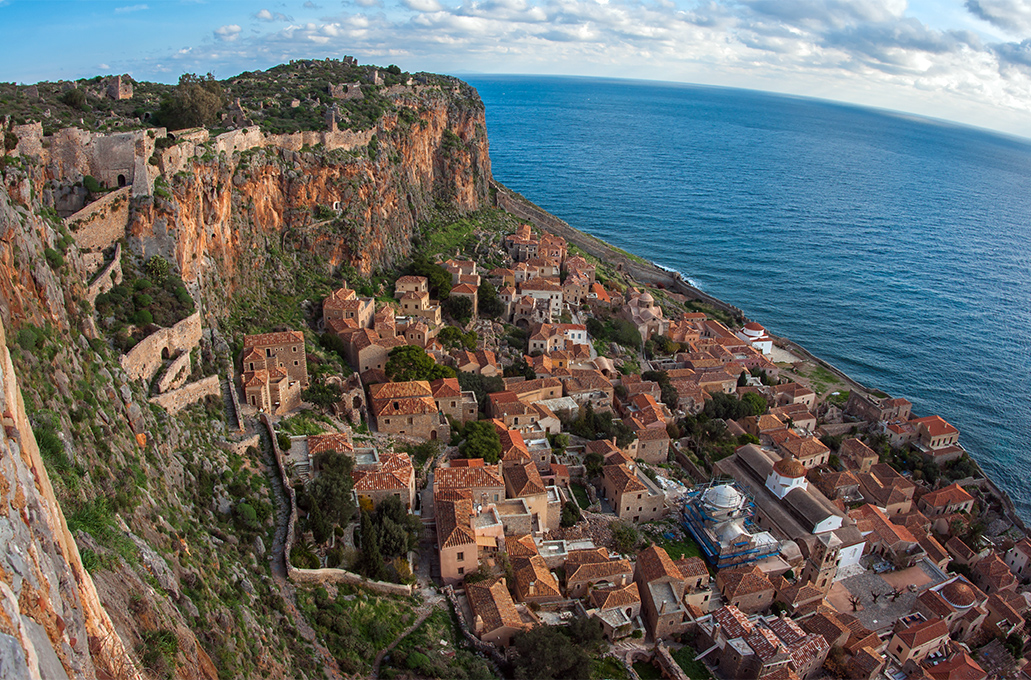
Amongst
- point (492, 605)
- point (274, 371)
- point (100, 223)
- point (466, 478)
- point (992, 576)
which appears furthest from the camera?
point (992, 576)

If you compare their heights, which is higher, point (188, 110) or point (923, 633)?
point (188, 110)

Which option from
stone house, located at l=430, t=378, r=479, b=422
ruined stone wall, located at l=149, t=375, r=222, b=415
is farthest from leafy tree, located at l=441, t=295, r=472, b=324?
ruined stone wall, located at l=149, t=375, r=222, b=415

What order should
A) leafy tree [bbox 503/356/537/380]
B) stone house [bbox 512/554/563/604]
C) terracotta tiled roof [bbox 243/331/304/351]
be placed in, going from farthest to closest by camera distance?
1. leafy tree [bbox 503/356/537/380]
2. terracotta tiled roof [bbox 243/331/304/351]
3. stone house [bbox 512/554/563/604]

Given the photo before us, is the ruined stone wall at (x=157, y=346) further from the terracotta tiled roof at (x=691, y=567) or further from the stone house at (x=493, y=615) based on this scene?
the terracotta tiled roof at (x=691, y=567)

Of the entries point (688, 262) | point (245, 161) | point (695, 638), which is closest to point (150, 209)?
point (245, 161)

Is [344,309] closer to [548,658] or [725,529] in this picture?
[725,529]

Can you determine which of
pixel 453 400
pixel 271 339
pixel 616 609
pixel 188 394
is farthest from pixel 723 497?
pixel 188 394

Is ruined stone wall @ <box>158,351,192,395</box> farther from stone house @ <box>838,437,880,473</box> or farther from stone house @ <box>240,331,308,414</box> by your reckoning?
stone house @ <box>838,437,880,473</box>
